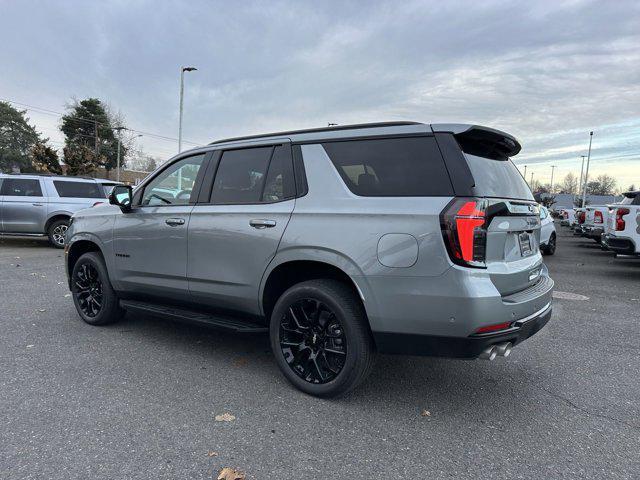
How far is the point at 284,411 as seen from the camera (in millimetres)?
3131

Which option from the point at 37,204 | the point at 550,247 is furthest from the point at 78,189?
the point at 550,247

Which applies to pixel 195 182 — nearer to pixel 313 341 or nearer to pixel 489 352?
pixel 313 341

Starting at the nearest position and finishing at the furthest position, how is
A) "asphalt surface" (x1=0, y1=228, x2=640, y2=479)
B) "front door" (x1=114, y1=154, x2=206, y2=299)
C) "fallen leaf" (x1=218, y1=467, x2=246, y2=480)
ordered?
"fallen leaf" (x1=218, y1=467, x2=246, y2=480), "asphalt surface" (x1=0, y1=228, x2=640, y2=479), "front door" (x1=114, y1=154, x2=206, y2=299)

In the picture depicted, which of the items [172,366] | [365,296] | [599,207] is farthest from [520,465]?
[599,207]

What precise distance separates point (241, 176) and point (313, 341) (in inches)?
60.1

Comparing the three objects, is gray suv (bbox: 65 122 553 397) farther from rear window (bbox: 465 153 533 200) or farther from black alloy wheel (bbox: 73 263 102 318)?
black alloy wheel (bbox: 73 263 102 318)

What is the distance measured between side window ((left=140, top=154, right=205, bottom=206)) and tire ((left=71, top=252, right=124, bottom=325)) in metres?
0.98

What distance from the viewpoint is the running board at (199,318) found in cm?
364

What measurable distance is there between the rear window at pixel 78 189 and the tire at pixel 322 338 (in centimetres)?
1076

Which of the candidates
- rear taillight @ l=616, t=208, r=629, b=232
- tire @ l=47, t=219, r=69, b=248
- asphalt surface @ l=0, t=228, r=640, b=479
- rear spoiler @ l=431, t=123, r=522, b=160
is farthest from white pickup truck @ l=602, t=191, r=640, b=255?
tire @ l=47, t=219, r=69, b=248

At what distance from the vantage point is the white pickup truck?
8453 millimetres

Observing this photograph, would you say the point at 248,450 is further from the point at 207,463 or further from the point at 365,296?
the point at 365,296

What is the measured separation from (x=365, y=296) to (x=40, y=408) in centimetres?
234

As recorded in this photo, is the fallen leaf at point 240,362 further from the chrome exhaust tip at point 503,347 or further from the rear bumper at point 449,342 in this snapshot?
the chrome exhaust tip at point 503,347
